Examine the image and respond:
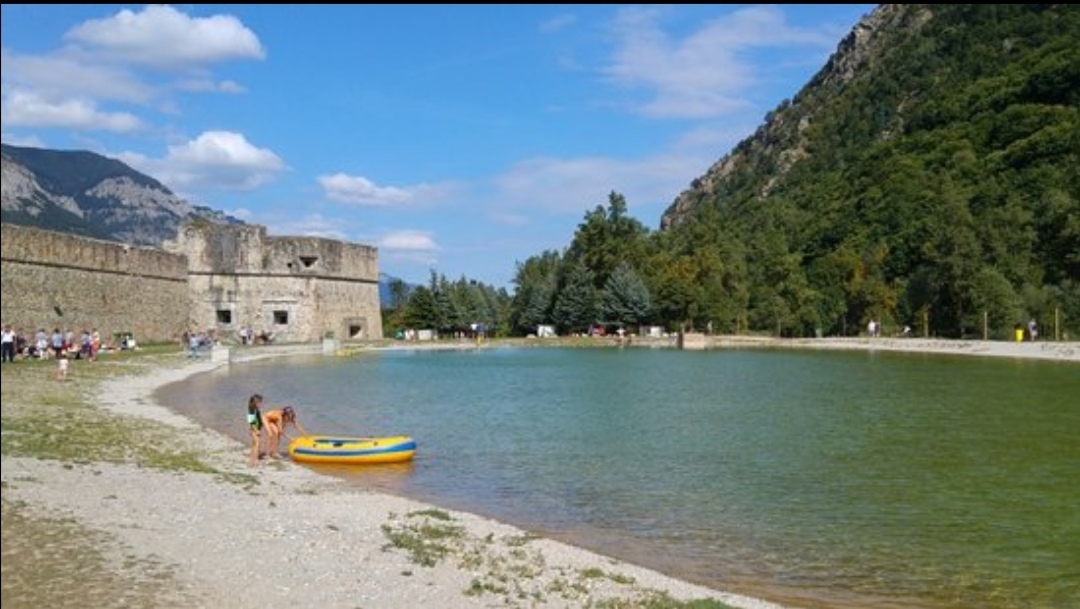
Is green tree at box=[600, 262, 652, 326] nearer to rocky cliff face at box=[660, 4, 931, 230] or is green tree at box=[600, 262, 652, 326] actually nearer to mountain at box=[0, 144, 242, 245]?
mountain at box=[0, 144, 242, 245]

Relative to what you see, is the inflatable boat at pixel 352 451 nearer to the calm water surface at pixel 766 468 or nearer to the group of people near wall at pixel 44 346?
the calm water surface at pixel 766 468

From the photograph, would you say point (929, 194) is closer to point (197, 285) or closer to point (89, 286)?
point (197, 285)

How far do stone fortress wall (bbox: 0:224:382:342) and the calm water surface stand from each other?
26.1 feet

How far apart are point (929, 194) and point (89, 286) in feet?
214

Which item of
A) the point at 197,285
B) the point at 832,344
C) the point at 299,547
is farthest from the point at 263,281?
the point at 299,547

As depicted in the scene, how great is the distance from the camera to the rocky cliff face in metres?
143

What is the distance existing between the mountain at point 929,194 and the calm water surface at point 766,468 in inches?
1030

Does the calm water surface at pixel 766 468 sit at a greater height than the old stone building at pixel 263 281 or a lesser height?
lesser

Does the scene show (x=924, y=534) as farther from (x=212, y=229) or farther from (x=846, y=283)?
(x=846, y=283)

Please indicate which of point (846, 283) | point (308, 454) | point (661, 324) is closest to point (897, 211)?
point (846, 283)

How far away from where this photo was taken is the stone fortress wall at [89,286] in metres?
34.7

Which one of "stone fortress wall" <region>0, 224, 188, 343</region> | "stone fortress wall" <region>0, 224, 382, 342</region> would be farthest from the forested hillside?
"stone fortress wall" <region>0, 224, 188, 343</region>

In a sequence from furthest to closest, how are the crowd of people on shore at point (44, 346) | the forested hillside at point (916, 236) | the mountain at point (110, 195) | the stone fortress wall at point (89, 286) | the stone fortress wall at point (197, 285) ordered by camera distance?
the mountain at point (110, 195), the forested hillside at point (916, 236), the stone fortress wall at point (197, 285), the stone fortress wall at point (89, 286), the crowd of people on shore at point (44, 346)

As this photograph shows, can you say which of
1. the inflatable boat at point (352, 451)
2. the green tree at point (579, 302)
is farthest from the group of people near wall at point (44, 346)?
the green tree at point (579, 302)
